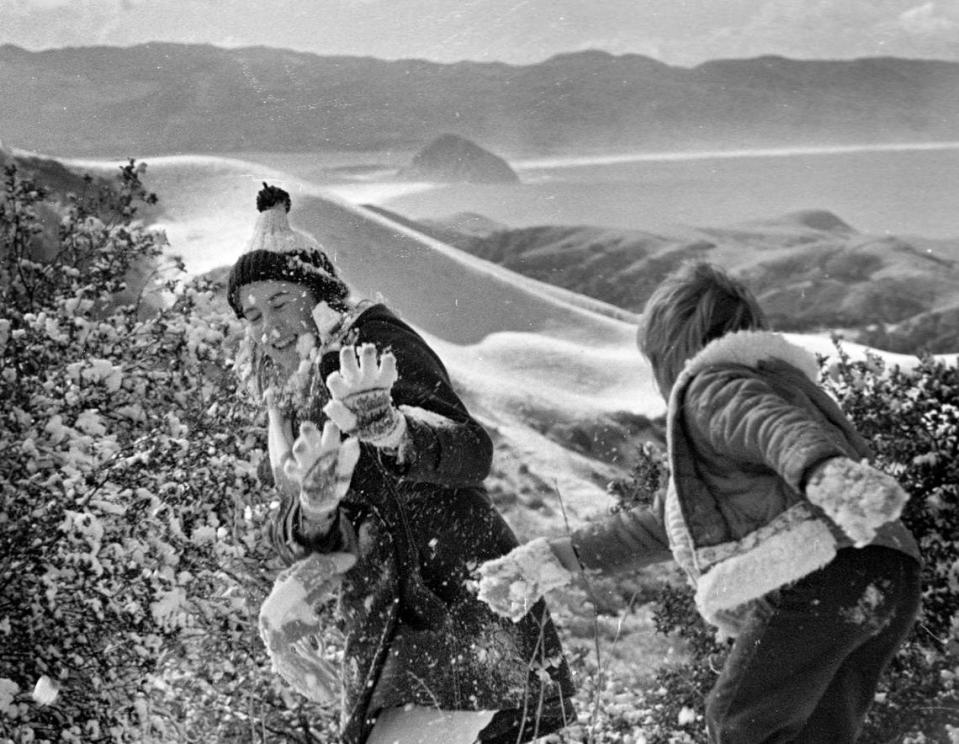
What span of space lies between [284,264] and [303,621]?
0.68m

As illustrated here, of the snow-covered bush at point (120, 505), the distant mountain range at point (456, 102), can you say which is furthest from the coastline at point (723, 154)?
the snow-covered bush at point (120, 505)

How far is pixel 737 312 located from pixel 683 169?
350cm

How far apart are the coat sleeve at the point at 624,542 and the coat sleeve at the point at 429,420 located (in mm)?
236

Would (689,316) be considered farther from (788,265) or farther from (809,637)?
(788,265)

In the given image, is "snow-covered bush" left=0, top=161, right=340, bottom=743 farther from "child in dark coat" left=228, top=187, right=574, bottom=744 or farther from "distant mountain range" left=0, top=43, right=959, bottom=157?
"child in dark coat" left=228, top=187, right=574, bottom=744

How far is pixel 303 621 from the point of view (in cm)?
204

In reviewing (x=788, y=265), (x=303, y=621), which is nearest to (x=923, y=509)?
(x=788, y=265)

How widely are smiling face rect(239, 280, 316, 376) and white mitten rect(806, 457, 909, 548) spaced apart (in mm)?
1117

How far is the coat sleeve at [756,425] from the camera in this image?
4.62ft

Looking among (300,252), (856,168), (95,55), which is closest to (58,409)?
(300,252)

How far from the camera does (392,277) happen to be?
4750 mm

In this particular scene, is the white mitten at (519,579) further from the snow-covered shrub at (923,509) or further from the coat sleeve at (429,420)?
the snow-covered shrub at (923,509)

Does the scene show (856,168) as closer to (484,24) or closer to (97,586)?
(484,24)

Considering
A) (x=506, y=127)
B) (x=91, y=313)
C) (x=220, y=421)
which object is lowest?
(x=220, y=421)
